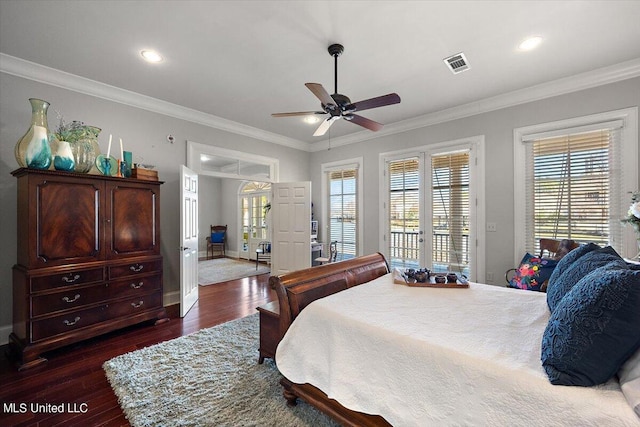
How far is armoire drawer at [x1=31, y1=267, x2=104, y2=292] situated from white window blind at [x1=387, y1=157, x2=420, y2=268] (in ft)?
13.1

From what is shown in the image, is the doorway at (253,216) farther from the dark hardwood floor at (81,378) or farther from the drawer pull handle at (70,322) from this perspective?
the drawer pull handle at (70,322)

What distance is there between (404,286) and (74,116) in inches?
159

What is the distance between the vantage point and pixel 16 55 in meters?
2.68

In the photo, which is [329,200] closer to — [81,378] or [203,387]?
[203,387]

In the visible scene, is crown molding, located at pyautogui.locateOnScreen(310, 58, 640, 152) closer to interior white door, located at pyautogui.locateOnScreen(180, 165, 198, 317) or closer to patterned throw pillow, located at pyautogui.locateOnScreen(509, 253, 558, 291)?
patterned throw pillow, located at pyautogui.locateOnScreen(509, 253, 558, 291)

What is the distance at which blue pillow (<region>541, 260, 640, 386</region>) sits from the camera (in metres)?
0.94

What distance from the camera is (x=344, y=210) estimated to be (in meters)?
5.47

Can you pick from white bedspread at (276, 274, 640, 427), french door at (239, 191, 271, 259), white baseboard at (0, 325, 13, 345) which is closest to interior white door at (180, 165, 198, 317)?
white baseboard at (0, 325, 13, 345)

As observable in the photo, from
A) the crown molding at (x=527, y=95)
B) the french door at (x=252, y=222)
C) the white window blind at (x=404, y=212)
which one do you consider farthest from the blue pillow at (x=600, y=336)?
the french door at (x=252, y=222)

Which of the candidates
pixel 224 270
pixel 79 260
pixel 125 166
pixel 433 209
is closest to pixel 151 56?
pixel 125 166

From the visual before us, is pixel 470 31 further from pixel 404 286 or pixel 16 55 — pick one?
pixel 16 55

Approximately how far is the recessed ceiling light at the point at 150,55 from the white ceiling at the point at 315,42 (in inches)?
2.3

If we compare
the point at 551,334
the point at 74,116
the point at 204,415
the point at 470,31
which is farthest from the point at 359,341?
the point at 74,116

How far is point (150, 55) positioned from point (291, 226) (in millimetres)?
3408
